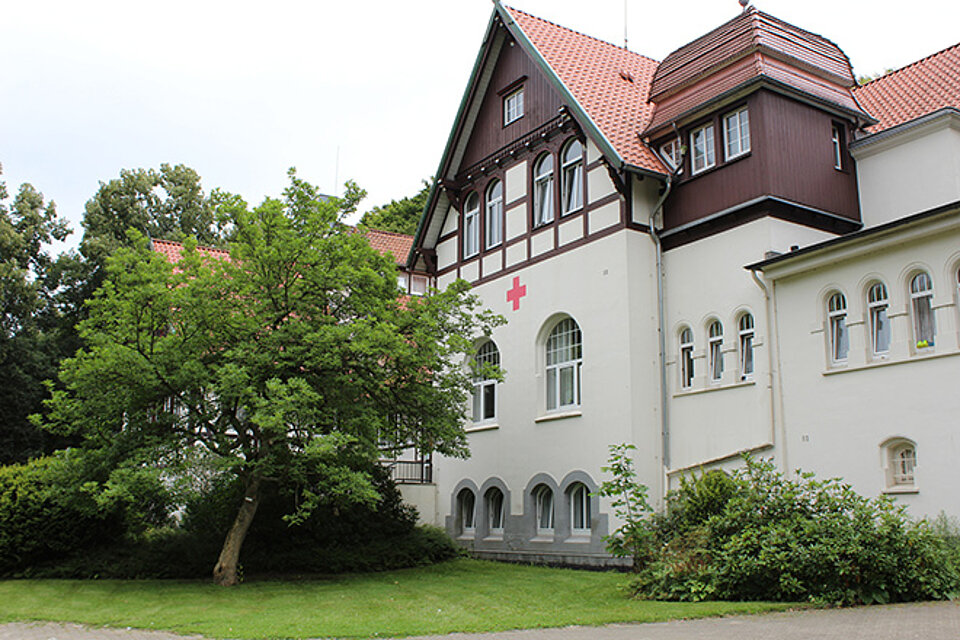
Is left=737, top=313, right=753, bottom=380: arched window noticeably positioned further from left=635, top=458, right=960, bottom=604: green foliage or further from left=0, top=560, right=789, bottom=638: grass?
left=0, top=560, right=789, bottom=638: grass

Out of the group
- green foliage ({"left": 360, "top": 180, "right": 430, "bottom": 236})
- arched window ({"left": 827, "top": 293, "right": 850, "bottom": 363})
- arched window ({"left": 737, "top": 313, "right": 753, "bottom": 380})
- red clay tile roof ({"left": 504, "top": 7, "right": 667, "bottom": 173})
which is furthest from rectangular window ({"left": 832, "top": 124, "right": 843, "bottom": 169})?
green foliage ({"left": 360, "top": 180, "right": 430, "bottom": 236})

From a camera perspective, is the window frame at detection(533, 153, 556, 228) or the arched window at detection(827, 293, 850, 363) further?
the window frame at detection(533, 153, 556, 228)

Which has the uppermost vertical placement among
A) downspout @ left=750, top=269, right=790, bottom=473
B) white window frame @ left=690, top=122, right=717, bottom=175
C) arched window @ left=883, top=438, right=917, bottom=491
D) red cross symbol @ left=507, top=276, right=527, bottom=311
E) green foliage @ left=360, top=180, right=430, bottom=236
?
green foliage @ left=360, top=180, right=430, bottom=236

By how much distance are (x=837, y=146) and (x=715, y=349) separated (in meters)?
5.16

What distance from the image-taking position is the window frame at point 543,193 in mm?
22219

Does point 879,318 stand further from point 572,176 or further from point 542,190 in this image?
point 542,190

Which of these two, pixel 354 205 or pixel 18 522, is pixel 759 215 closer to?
pixel 354 205

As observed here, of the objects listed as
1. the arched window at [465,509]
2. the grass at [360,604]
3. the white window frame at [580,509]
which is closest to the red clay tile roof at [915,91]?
the white window frame at [580,509]

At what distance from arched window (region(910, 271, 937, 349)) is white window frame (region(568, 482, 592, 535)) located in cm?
772

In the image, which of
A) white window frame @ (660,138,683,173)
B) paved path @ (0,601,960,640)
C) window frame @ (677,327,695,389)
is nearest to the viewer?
paved path @ (0,601,960,640)

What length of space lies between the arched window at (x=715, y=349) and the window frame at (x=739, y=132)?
3431 mm

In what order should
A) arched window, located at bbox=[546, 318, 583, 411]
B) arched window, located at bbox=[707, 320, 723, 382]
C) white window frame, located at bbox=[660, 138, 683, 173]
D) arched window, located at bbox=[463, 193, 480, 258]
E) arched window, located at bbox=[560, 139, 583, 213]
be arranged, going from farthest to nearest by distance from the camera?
arched window, located at bbox=[463, 193, 480, 258], arched window, located at bbox=[560, 139, 583, 213], arched window, located at bbox=[546, 318, 583, 411], white window frame, located at bbox=[660, 138, 683, 173], arched window, located at bbox=[707, 320, 723, 382]

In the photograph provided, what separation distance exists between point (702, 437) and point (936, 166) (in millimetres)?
7182

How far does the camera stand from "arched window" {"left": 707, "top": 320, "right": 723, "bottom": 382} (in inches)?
725
